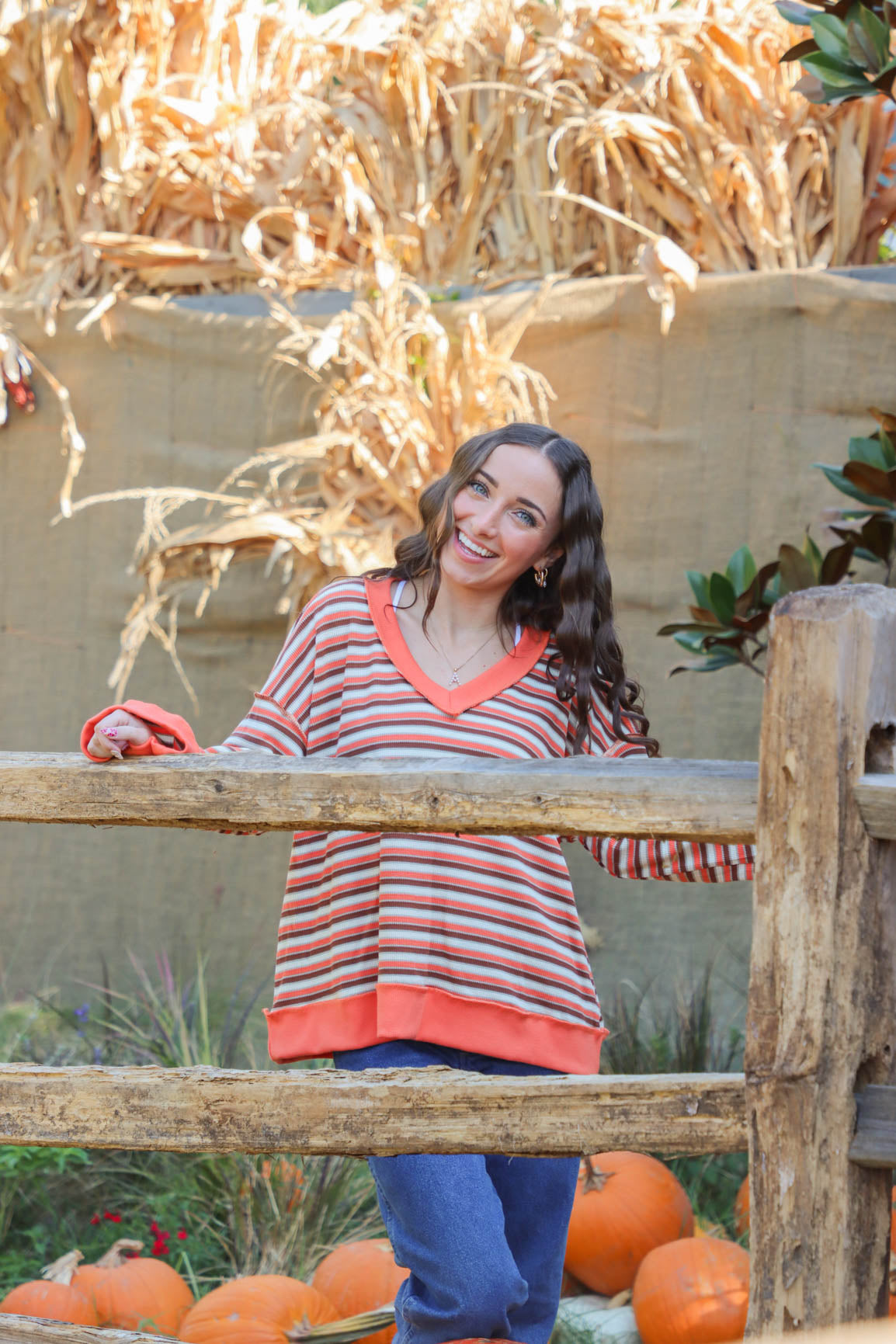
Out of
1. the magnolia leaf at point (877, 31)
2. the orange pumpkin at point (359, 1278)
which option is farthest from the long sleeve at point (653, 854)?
the magnolia leaf at point (877, 31)

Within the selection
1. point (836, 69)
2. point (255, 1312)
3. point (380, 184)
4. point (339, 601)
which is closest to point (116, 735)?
point (339, 601)

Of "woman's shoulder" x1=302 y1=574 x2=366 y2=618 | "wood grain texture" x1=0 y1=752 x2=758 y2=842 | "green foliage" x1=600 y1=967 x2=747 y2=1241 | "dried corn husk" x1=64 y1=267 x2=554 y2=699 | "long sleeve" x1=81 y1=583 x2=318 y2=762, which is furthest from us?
"dried corn husk" x1=64 y1=267 x2=554 y2=699

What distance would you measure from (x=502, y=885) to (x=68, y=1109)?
0.62 metres

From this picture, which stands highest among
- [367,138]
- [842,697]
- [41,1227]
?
[367,138]

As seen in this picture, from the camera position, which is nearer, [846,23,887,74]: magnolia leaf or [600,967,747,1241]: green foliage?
[846,23,887,74]: magnolia leaf

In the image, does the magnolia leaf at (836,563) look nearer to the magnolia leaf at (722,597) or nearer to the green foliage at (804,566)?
the green foliage at (804,566)

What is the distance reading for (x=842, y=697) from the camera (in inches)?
54.7

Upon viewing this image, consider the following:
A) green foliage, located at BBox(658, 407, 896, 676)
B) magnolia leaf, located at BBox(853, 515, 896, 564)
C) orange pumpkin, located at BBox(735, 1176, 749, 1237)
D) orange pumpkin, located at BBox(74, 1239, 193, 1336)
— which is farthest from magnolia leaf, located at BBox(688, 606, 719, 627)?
orange pumpkin, located at BBox(74, 1239, 193, 1336)

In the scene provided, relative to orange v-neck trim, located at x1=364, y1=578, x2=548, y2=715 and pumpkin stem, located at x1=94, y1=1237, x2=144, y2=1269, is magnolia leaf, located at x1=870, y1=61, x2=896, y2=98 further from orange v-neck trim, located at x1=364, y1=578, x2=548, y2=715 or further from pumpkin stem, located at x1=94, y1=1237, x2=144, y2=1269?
pumpkin stem, located at x1=94, y1=1237, x2=144, y2=1269

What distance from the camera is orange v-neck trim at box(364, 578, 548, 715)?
1.88 m

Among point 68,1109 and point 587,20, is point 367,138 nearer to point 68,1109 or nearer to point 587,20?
point 587,20

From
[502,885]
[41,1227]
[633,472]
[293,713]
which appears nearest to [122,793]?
[293,713]

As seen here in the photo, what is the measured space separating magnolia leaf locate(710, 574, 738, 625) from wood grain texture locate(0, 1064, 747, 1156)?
1.46 meters

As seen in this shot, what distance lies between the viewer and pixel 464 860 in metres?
1.83
